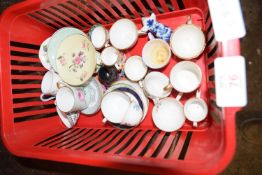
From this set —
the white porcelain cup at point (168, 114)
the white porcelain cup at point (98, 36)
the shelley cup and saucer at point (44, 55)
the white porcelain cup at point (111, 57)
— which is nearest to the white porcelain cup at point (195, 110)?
the white porcelain cup at point (168, 114)

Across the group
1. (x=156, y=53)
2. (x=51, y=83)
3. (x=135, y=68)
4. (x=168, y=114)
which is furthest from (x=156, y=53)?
(x=51, y=83)

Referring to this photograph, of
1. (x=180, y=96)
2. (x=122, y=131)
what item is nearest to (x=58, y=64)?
(x=122, y=131)

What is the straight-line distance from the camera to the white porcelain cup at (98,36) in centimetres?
121

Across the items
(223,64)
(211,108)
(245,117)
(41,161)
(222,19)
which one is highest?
(222,19)

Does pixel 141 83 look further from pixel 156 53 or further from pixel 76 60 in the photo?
pixel 76 60

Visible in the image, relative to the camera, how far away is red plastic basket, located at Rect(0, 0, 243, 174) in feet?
3.06

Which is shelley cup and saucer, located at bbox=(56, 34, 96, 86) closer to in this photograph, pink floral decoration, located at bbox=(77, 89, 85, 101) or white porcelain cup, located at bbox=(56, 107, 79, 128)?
pink floral decoration, located at bbox=(77, 89, 85, 101)

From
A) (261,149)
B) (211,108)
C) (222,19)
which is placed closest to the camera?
(222,19)

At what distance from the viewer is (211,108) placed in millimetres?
1043

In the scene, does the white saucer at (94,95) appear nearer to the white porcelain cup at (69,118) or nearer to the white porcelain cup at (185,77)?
the white porcelain cup at (69,118)

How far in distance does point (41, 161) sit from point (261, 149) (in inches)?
43.5

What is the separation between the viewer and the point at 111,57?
1176 mm

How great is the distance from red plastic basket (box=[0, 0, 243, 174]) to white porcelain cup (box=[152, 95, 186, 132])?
2.0 inches

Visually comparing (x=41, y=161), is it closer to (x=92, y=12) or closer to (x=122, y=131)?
(x=122, y=131)
